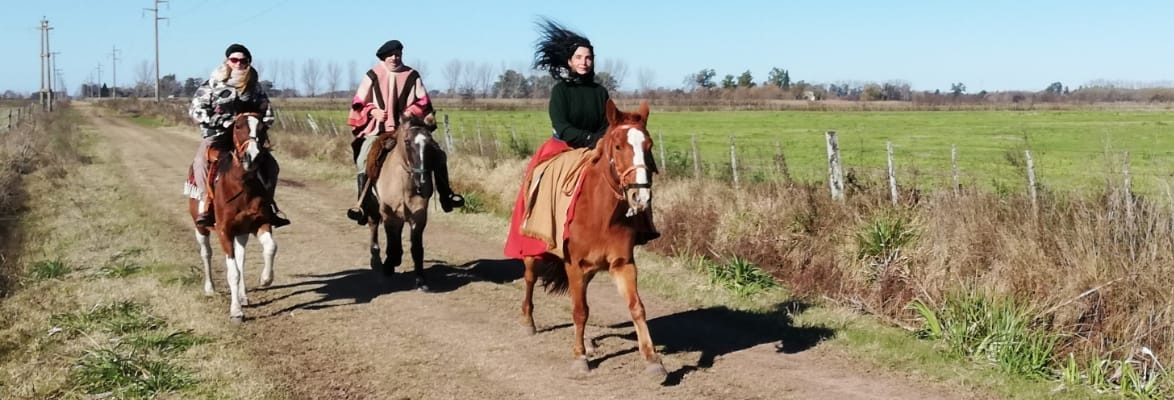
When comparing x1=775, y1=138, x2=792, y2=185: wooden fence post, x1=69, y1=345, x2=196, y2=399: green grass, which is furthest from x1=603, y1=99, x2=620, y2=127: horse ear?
x1=775, y1=138, x2=792, y2=185: wooden fence post

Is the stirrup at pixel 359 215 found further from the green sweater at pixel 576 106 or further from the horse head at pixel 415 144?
the green sweater at pixel 576 106

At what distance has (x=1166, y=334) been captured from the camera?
672cm

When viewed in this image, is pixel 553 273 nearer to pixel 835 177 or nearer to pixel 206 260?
pixel 206 260

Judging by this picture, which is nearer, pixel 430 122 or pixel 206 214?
pixel 206 214

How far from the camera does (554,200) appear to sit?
715 cm

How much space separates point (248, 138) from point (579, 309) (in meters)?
3.46

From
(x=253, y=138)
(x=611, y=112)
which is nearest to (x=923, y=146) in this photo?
(x=253, y=138)

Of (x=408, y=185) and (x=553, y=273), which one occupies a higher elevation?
(x=408, y=185)

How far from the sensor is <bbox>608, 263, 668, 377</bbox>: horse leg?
6672mm

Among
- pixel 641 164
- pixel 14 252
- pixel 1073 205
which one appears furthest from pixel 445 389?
pixel 14 252

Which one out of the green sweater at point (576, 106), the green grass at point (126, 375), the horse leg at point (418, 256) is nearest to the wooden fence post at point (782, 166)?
the horse leg at point (418, 256)

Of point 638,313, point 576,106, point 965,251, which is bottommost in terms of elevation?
point 638,313

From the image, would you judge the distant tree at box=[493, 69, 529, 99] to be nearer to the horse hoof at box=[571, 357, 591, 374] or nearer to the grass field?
the grass field

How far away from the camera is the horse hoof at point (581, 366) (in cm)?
695
